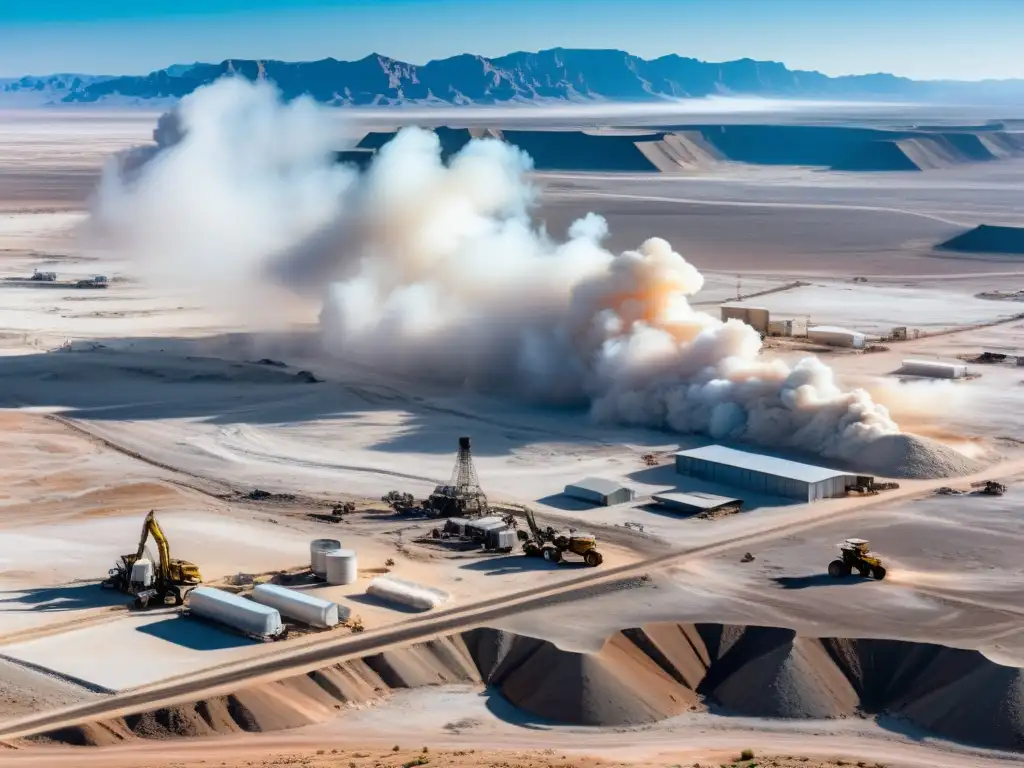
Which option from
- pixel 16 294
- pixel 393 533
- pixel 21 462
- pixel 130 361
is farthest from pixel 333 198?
pixel 393 533

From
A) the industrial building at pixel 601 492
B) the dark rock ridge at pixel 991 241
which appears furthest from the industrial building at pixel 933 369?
the dark rock ridge at pixel 991 241

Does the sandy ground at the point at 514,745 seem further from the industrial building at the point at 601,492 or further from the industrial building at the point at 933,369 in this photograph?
the industrial building at the point at 933,369

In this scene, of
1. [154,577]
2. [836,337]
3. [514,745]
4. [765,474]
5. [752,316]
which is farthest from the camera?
[752,316]

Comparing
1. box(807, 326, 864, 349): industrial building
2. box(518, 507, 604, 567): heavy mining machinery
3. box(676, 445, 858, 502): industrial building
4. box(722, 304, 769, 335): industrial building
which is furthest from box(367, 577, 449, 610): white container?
box(722, 304, 769, 335): industrial building

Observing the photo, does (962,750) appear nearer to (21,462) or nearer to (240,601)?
(240,601)

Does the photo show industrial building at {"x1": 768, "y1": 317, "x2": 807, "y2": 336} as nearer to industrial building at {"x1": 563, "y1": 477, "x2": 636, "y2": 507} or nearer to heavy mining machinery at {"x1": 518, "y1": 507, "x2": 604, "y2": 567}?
industrial building at {"x1": 563, "y1": 477, "x2": 636, "y2": 507}

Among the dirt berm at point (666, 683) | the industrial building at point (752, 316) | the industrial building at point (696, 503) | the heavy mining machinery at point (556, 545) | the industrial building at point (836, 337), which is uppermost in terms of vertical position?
the industrial building at point (752, 316)

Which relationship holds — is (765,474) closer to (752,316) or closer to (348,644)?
(348,644)

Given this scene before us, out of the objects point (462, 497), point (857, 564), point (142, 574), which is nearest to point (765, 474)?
point (857, 564)
